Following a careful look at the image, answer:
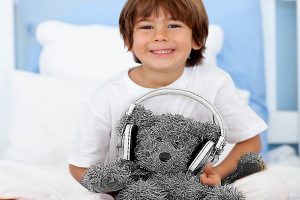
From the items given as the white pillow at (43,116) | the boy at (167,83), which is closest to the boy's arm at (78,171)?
the boy at (167,83)

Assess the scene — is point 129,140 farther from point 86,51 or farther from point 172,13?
point 86,51

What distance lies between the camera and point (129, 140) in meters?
1.13

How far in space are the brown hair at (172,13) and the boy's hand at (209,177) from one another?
32 centimetres

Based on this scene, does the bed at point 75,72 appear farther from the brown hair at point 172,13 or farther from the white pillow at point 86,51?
the brown hair at point 172,13

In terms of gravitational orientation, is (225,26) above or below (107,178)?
above

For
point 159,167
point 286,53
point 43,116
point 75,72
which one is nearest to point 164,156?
point 159,167

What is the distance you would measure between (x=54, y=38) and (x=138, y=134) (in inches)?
39.6

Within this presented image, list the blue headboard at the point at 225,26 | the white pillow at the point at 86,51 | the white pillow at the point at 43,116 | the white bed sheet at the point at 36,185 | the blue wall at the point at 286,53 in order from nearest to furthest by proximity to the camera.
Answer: the white bed sheet at the point at 36,185 → the white pillow at the point at 43,116 → the white pillow at the point at 86,51 → the blue headboard at the point at 225,26 → the blue wall at the point at 286,53

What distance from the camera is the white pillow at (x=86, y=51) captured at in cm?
199

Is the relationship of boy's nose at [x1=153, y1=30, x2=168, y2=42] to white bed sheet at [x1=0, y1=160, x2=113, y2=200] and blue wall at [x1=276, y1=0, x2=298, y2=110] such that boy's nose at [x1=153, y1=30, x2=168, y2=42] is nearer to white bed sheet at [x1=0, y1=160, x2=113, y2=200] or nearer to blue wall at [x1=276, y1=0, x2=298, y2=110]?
white bed sheet at [x1=0, y1=160, x2=113, y2=200]

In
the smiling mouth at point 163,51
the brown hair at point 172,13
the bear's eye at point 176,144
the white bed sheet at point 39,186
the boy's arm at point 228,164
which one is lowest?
the white bed sheet at point 39,186

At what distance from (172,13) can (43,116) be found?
29.6 inches

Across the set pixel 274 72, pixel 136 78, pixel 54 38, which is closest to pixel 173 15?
pixel 136 78

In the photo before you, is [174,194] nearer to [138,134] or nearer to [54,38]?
[138,134]
